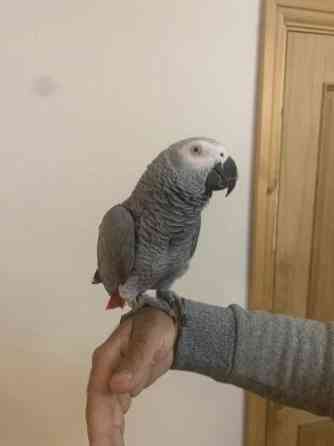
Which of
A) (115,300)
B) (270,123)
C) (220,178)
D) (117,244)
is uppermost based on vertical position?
(270,123)

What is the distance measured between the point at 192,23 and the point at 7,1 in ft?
1.29

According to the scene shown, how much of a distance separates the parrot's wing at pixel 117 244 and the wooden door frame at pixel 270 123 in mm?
474

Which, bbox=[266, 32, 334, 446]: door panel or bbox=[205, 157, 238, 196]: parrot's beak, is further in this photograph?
bbox=[266, 32, 334, 446]: door panel

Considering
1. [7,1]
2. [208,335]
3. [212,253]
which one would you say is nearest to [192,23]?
[7,1]

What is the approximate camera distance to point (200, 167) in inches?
27.3

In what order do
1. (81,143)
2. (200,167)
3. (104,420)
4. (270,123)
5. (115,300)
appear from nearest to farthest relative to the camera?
(104,420), (200,167), (115,300), (81,143), (270,123)

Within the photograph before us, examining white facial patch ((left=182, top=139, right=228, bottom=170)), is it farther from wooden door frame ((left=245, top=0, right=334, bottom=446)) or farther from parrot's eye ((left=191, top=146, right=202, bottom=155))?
wooden door frame ((left=245, top=0, right=334, bottom=446))

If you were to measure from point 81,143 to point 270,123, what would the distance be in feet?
1.51

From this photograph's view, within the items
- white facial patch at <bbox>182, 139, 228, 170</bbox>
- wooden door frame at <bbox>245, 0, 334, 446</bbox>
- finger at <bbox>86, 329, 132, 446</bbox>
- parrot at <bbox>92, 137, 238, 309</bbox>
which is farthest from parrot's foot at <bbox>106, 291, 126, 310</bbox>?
wooden door frame at <bbox>245, 0, 334, 446</bbox>

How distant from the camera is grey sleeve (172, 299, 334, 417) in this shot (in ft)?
2.32

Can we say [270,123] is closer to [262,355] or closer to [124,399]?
[262,355]

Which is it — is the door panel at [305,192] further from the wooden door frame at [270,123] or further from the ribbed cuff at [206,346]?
the ribbed cuff at [206,346]

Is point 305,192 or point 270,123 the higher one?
point 270,123

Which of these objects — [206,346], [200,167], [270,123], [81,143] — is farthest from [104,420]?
[270,123]
